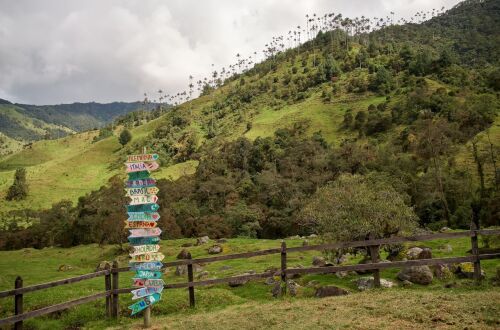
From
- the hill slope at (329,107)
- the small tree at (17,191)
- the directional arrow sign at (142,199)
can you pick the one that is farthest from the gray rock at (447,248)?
the small tree at (17,191)

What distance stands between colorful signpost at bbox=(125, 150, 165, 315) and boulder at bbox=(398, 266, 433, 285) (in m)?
11.4

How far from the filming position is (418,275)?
63.2 feet

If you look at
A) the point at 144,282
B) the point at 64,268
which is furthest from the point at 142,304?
the point at 64,268

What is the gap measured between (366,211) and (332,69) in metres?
122

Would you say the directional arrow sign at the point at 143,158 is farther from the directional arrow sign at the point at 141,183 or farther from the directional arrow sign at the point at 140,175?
the directional arrow sign at the point at 141,183

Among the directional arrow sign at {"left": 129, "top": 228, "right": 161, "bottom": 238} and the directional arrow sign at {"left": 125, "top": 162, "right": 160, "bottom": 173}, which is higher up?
the directional arrow sign at {"left": 125, "top": 162, "right": 160, "bottom": 173}

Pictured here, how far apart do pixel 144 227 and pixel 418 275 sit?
1257 centimetres

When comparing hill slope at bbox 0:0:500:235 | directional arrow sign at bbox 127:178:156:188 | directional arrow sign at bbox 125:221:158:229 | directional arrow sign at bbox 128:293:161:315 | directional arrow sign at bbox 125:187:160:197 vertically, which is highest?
hill slope at bbox 0:0:500:235

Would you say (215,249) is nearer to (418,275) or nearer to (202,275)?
(202,275)

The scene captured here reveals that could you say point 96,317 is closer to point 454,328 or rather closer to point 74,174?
point 454,328

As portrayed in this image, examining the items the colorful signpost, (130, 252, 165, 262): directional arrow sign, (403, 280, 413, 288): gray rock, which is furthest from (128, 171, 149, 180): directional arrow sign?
(403, 280, 413, 288): gray rock

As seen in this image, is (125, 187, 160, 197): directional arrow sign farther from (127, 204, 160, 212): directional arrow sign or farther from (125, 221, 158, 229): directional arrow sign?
(125, 221, 158, 229): directional arrow sign

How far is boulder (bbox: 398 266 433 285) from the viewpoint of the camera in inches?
743

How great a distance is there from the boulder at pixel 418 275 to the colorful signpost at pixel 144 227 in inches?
451
